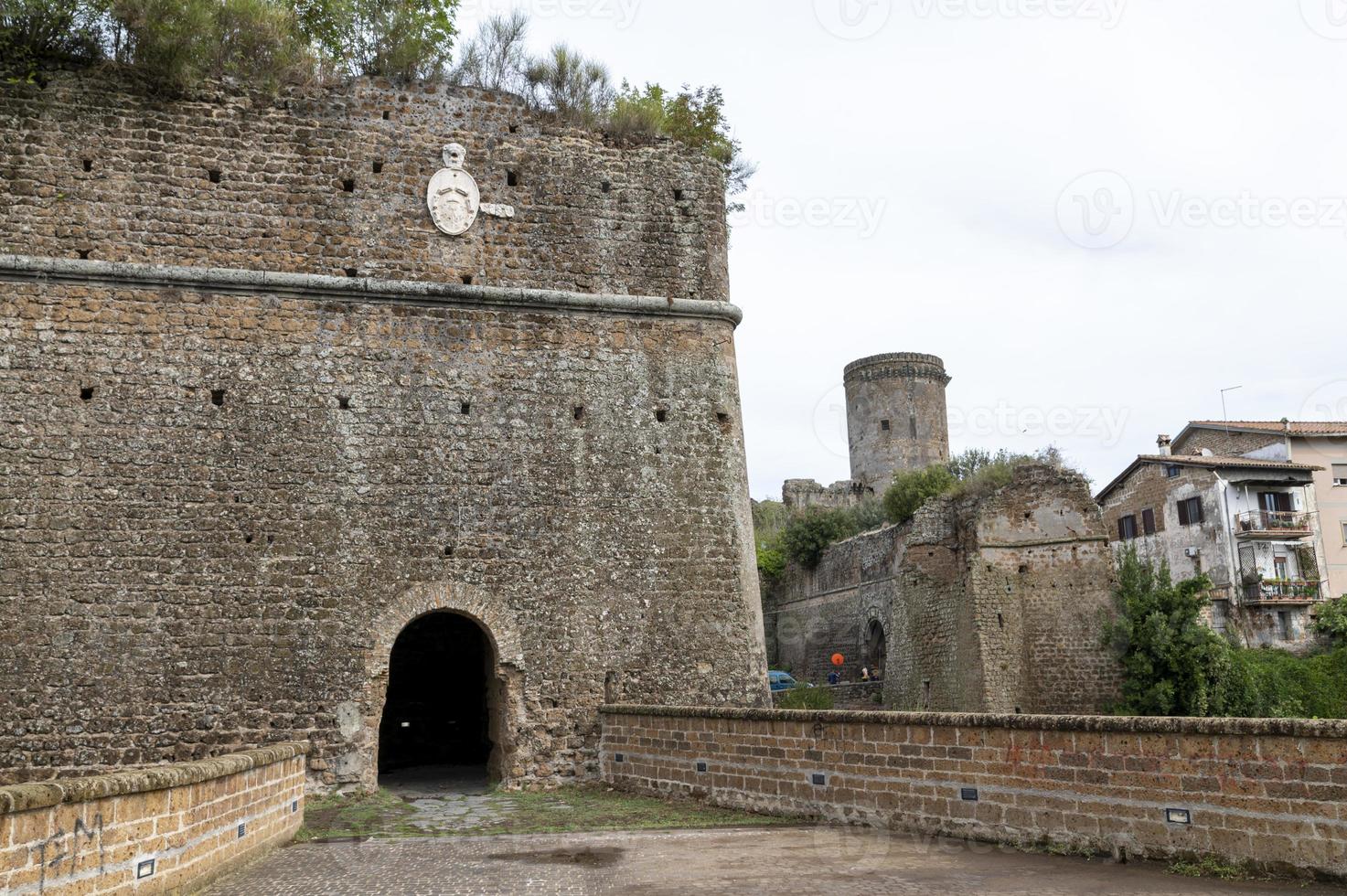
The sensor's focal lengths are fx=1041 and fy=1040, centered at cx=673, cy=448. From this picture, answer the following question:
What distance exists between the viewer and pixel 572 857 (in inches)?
273

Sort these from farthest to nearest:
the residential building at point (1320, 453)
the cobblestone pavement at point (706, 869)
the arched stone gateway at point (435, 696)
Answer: the residential building at point (1320, 453)
the arched stone gateway at point (435, 696)
the cobblestone pavement at point (706, 869)

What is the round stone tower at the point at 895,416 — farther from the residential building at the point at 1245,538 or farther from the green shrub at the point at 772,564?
the residential building at the point at 1245,538

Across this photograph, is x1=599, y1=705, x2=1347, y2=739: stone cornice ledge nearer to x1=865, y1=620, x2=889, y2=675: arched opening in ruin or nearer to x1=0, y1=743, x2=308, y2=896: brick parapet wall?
x1=0, y1=743, x2=308, y2=896: brick parapet wall

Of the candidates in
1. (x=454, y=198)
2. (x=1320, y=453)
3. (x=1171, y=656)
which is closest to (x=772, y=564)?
(x=1171, y=656)

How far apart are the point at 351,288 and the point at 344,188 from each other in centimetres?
124

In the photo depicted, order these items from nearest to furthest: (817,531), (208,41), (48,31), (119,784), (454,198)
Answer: (119,784) → (48,31) → (208,41) → (454,198) → (817,531)

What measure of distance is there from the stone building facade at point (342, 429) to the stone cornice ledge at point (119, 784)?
3418 mm

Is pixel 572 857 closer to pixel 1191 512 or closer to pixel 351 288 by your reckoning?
pixel 351 288

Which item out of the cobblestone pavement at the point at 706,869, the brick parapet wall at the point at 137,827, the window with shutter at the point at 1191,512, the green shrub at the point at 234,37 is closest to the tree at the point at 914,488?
the window with shutter at the point at 1191,512

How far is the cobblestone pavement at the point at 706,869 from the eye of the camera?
5.57 meters

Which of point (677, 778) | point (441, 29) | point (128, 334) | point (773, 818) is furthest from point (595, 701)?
point (441, 29)

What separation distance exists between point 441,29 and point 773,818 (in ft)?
32.0

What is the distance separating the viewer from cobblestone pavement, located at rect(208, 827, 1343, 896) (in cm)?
557

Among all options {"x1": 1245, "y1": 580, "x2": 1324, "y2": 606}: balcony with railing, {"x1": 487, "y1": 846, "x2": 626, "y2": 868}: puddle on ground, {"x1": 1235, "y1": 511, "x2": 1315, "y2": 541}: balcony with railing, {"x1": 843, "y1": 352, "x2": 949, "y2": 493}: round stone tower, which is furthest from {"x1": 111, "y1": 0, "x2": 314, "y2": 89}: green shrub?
{"x1": 843, "y1": 352, "x2": 949, "y2": 493}: round stone tower
